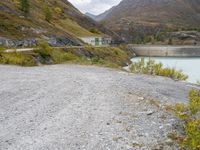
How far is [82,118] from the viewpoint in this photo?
12469 mm

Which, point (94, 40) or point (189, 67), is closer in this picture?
point (189, 67)

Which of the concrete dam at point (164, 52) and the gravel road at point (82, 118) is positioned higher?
the gravel road at point (82, 118)

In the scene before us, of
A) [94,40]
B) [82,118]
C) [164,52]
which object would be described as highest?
[82,118]

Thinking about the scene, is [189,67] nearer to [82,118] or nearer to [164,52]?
[164,52]

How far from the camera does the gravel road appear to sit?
10.2m

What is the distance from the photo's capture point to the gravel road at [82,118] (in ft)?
33.4

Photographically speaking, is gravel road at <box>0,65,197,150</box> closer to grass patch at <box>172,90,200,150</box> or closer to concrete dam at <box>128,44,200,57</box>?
grass patch at <box>172,90,200,150</box>

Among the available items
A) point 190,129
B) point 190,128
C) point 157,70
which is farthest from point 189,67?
point 190,129

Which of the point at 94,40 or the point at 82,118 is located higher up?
the point at 82,118

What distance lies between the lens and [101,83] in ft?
68.2

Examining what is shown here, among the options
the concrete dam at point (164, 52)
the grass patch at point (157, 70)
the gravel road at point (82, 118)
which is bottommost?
the concrete dam at point (164, 52)

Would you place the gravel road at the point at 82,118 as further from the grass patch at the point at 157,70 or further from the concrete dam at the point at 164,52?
the concrete dam at the point at 164,52

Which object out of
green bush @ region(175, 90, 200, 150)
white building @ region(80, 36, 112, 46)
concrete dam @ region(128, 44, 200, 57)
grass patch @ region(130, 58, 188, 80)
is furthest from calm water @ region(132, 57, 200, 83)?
concrete dam @ region(128, 44, 200, 57)

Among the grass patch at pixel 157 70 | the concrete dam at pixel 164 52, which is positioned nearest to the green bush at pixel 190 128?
the grass patch at pixel 157 70
